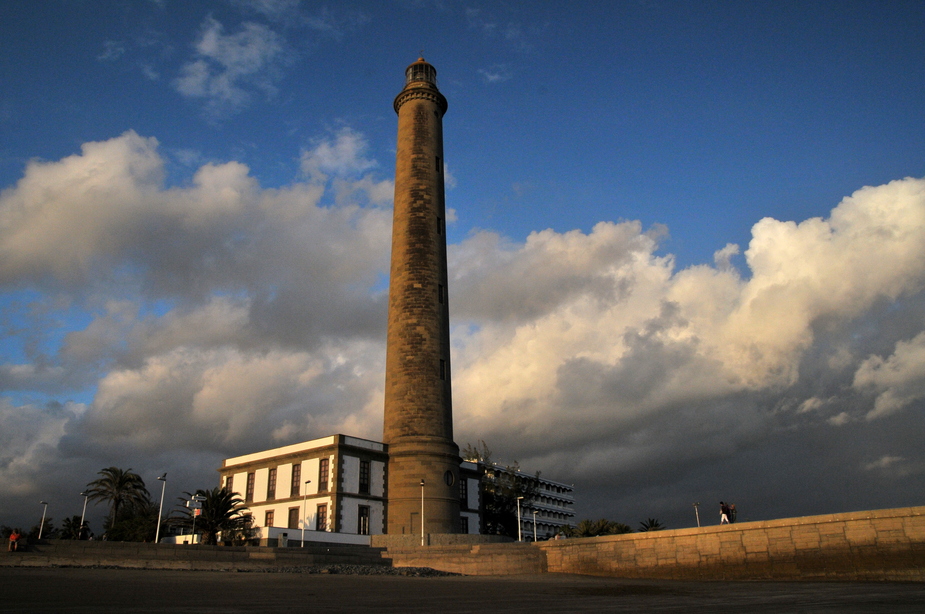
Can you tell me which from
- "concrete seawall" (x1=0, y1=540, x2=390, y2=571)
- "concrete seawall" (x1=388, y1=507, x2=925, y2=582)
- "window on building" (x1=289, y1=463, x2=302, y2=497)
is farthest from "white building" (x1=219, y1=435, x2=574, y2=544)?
"concrete seawall" (x1=388, y1=507, x2=925, y2=582)

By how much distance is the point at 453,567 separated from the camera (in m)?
25.0

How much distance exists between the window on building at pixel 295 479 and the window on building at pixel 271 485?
2020mm

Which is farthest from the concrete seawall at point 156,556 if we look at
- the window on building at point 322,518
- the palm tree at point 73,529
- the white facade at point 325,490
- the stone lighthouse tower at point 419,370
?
the palm tree at point 73,529

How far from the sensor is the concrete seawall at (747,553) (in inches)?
680

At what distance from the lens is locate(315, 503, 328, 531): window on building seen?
36438mm

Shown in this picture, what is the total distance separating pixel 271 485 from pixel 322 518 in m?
6.25

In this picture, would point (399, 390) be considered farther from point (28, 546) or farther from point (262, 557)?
point (28, 546)

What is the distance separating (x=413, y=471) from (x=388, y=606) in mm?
25725

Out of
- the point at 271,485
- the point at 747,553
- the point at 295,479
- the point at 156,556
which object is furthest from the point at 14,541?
the point at 747,553

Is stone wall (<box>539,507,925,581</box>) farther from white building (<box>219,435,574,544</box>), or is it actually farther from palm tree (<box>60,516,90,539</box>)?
palm tree (<box>60,516,90,539</box>)

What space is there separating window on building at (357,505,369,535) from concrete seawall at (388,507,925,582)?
12.0 m

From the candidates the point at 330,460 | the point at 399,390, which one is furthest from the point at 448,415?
the point at 330,460

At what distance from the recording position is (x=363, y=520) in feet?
121

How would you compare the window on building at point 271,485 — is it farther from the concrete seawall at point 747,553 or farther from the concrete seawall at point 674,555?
the concrete seawall at point 747,553
